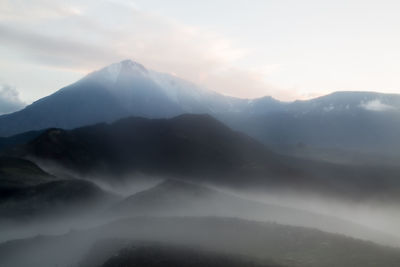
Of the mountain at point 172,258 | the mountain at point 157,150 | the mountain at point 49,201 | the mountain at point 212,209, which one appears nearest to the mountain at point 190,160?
the mountain at point 157,150

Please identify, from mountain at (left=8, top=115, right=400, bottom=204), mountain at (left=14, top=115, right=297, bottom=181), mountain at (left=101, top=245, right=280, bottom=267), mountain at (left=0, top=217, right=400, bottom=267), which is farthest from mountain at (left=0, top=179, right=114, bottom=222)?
mountain at (left=101, top=245, right=280, bottom=267)

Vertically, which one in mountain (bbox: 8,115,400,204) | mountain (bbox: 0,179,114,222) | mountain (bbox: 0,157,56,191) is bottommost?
mountain (bbox: 0,179,114,222)

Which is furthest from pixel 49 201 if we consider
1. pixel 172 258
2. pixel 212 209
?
pixel 172 258

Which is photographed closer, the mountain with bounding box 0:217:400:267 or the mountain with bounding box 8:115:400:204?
the mountain with bounding box 0:217:400:267

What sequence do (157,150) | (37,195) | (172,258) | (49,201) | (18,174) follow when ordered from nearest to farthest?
(172,258) < (49,201) < (37,195) < (18,174) < (157,150)

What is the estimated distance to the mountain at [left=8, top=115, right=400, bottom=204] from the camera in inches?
5340

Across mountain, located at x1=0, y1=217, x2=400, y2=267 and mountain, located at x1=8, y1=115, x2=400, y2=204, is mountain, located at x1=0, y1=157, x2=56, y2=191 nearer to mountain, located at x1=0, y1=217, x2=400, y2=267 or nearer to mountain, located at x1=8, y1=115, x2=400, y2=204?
mountain, located at x1=8, y1=115, x2=400, y2=204

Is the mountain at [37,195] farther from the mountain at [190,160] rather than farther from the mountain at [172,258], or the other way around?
the mountain at [172,258]

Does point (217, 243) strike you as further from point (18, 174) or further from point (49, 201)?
point (18, 174)

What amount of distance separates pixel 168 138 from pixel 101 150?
3192 centimetres

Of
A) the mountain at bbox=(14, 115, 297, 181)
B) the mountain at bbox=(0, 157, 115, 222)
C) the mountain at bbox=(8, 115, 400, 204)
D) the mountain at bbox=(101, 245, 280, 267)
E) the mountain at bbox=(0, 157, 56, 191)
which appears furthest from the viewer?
the mountain at bbox=(14, 115, 297, 181)

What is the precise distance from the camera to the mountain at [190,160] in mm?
135625

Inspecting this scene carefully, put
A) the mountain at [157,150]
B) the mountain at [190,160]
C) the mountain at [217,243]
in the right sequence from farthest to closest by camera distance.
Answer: the mountain at [157,150] < the mountain at [190,160] < the mountain at [217,243]

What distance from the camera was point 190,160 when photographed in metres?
162
